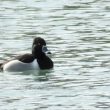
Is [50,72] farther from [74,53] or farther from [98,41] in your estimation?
[98,41]

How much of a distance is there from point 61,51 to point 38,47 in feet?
5.15

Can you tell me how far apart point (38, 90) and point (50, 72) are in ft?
8.60

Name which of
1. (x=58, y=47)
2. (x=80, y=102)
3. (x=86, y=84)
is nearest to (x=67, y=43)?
(x=58, y=47)

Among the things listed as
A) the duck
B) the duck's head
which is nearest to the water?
the duck

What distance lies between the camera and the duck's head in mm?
21859

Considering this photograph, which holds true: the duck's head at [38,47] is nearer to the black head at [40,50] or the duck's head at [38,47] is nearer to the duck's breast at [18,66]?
the black head at [40,50]

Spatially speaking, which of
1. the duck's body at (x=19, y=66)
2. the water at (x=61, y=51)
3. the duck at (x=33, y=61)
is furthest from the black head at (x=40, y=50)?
the water at (x=61, y=51)

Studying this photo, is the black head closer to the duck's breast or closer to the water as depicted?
the duck's breast

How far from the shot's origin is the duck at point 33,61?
2142 centimetres

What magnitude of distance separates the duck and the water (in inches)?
11.0

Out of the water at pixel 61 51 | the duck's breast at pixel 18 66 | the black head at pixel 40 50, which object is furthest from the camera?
the black head at pixel 40 50

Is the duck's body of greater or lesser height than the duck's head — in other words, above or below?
below

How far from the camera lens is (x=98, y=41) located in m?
24.8

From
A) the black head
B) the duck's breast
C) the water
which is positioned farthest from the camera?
the black head
